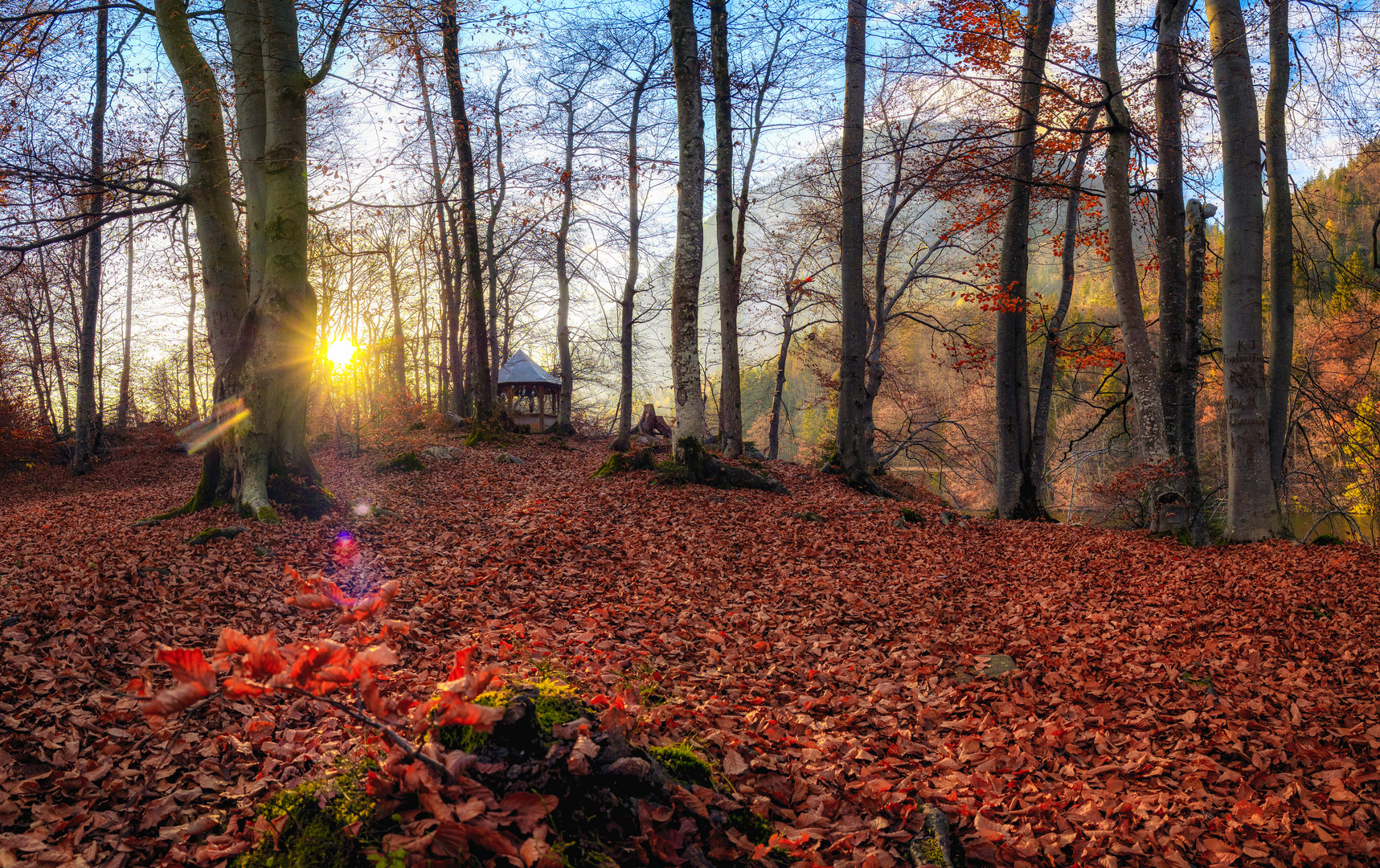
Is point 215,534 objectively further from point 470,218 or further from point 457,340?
point 457,340

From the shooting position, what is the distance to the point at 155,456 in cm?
1473

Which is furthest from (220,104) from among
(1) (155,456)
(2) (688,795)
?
(1) (155,456)

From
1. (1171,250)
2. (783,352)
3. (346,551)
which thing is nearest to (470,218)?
(346,551)

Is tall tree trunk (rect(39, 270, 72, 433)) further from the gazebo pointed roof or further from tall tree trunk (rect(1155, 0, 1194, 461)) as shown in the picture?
tall tree trunk (rect(1155, 0, 1194, 461))

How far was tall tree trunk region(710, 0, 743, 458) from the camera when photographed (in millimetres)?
11383

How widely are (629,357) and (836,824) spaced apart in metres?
17.0

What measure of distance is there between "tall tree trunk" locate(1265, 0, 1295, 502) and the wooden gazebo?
705 inches

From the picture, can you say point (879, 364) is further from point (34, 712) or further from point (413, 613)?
point (34, 712)

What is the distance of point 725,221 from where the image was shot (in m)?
13.0

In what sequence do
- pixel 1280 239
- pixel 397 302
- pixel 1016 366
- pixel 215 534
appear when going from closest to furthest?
pixel 215 534 < pixel 1280 239 < pixel 1016 366 < pixel 397 302

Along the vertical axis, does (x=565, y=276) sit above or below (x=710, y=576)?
above

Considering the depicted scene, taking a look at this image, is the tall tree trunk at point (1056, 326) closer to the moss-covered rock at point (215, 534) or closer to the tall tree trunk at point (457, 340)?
the moss-covered rock at point (215, 534)

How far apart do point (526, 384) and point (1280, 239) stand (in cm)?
1914

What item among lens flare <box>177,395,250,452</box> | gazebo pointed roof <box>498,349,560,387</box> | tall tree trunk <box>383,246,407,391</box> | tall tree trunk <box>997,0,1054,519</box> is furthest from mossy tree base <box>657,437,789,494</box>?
tall tree trunk <box>383,246,407,391</box>
